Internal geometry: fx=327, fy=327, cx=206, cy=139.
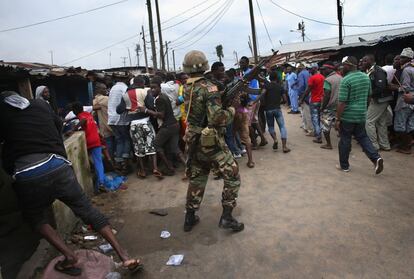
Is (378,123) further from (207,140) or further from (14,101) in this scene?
(14,101)

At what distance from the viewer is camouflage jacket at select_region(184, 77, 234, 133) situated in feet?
11.3

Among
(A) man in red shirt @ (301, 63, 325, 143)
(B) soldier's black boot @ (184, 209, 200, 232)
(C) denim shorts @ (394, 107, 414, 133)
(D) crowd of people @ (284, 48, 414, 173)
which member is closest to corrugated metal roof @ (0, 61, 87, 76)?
(B) soldier's black boot @ (184, 209, 200, 232)

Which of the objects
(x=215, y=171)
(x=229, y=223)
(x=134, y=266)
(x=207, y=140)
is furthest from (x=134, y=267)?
(x=207, y=140)

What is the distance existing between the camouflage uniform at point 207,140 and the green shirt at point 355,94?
2.28m

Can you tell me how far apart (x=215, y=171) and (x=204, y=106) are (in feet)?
2.40

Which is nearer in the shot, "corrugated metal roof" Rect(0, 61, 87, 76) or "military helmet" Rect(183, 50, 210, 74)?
"military helmet" Rect(183, 50, 210, 74)

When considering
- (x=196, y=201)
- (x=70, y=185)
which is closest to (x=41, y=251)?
(x=70, y=185)

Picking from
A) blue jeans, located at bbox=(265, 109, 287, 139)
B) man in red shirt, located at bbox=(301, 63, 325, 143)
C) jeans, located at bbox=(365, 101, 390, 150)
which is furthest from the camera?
man in red shirt, located at bbox=(301, 63, 325, 143)

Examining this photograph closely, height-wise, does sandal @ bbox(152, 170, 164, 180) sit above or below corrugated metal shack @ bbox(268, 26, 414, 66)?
below

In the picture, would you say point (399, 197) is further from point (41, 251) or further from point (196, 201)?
point (41, 251)

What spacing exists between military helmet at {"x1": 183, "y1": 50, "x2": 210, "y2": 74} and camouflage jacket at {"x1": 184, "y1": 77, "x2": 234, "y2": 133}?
12 centimetres

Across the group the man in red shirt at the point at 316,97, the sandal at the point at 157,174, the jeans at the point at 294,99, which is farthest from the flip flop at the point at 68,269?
the jeans at the point at 294,99

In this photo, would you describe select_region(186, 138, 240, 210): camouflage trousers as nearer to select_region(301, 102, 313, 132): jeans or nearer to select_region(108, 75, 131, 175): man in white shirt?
select_region(108, 75, 131, 175): man in white shirt

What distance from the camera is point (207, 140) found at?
3.46 meters
